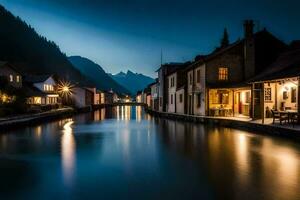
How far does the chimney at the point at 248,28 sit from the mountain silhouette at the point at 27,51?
89.0m

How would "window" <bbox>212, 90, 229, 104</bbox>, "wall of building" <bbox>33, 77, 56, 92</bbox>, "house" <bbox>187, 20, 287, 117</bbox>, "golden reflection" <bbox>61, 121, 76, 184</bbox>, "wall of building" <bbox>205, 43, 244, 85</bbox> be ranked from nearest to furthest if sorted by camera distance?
"golden reflection" <bbox>61, 121, 76, 184</bbox> → "house" <bbox>187, 20, 287, 117</bbox> → "wall of building" <bbox>205, 43, 244, 85</bbox> → "window" <bbox>212, 90, 229, 104</bbox> → "wall of building" <bbox>33, 77, 56, 92</bbox>

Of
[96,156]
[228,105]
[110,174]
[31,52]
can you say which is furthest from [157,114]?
[31,52]

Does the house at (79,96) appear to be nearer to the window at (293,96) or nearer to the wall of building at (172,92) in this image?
the wall of building at (172,92)

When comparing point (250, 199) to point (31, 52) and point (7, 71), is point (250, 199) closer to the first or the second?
point (7, 71)

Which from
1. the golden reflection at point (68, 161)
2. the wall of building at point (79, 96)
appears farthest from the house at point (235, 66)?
the wall of building at point (79, 96)

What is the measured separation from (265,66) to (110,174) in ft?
101

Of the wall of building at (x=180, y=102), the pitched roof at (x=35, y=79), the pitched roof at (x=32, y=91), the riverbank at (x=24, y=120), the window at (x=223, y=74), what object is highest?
the pitched roof at (x=35, y=79)

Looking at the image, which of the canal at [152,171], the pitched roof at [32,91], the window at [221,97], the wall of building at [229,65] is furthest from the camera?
the pitched roof at [32,91]

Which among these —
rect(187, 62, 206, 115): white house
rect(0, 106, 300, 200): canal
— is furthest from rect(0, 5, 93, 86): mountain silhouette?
rect(0, 106, 300, 200): canal

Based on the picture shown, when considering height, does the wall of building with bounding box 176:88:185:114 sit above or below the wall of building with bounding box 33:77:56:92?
below

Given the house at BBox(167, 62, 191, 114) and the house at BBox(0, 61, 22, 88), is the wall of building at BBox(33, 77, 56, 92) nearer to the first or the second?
the house at BBox(0, 61, 22, 88)

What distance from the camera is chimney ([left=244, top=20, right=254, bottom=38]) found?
37041 mm

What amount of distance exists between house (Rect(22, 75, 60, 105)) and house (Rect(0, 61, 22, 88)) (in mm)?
3793

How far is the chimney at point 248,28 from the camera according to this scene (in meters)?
37.0
